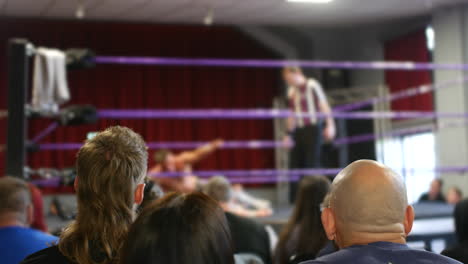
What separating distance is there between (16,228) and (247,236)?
3.33 ft

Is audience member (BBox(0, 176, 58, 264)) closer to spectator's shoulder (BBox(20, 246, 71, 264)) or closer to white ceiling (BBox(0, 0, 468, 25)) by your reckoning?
spectator's shoulder (BBox(20, 246, 71, 264))

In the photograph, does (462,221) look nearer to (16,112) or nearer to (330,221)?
(330,221)

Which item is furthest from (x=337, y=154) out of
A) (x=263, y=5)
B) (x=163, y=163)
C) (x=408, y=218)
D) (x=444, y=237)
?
(x=408, y=218)

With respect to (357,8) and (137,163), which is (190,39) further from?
(137,163)

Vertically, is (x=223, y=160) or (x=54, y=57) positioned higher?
(x=54, y=57)

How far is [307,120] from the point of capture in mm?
4617

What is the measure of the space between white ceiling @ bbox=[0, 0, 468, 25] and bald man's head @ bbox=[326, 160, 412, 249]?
540cm

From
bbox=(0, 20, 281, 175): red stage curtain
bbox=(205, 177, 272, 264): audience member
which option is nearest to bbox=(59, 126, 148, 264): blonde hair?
bbox=(205, 177, 272, 264): audience member

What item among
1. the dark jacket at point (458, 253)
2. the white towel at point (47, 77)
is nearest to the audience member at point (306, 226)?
the dark jacket at point (458, 253)

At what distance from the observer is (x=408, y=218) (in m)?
1.17

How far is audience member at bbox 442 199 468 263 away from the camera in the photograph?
196 centimetres

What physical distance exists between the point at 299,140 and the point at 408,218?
357 centimetres

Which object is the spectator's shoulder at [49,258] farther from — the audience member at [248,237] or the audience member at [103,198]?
the audience member at [248,237]

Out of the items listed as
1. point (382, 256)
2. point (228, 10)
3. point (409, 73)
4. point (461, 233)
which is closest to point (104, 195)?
point (382, 256)
